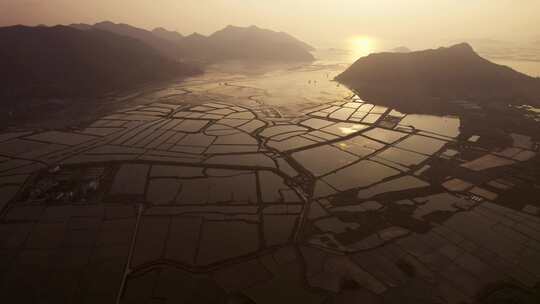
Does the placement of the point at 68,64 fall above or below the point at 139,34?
below

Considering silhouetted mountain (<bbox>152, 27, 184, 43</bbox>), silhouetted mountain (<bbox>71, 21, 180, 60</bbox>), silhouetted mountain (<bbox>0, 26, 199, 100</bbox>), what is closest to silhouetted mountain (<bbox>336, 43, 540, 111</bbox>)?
silhouetted mountain (<bbox>0, 26, 199, 100</bbox>)

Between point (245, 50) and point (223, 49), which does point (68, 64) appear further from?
point (245, 50)

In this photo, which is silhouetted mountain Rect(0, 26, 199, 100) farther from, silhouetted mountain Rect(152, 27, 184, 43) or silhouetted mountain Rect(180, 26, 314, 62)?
silhouetted mountain Rect(152, 27, 184, 43)

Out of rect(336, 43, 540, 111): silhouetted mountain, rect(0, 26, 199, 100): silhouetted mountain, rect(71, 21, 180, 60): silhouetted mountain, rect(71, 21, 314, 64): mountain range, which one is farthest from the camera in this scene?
rect(71, 21, 180, 60): silhouetted mountain

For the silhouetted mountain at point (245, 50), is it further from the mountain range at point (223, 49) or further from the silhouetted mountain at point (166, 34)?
the silhouetted mountain at point (166, 34)

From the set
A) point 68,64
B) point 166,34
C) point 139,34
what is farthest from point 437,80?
point 166,34

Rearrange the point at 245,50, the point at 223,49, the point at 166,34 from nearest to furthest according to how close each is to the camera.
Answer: the point at 245,50 < the point at 223,49 < the point at 166,34

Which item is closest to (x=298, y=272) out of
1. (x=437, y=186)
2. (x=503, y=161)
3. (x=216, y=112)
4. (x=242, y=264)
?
(x=242, y=264)

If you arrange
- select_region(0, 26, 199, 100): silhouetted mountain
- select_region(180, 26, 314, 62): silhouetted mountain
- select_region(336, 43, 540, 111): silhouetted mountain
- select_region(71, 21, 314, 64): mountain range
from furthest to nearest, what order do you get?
select_region(180, 26, 314, 62): silhouetted mountain → select_region(71, 21, 314, 64): mountain range → select_region(0, 26, 199, 100): silhouetted mountain → select_region(336, 43, 540, 111): silhouetted mountain
